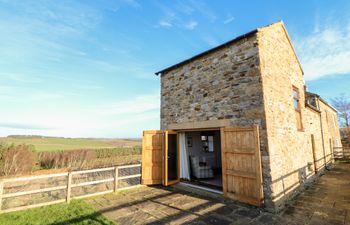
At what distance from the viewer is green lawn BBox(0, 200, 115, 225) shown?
405cm

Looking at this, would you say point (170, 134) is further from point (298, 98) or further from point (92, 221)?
point (298, 98)

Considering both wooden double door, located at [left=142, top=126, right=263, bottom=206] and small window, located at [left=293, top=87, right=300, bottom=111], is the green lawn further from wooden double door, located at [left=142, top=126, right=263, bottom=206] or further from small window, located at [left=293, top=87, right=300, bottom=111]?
small window, located at [left=293, top=87, right=300, bottom=111]

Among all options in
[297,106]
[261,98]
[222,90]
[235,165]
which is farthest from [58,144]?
[297,106]

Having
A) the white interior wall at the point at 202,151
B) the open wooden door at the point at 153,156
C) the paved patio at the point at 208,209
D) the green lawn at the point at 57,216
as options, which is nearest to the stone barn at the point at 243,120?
the open wooden door at the point at 153,156

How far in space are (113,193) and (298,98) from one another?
8740 millimetres

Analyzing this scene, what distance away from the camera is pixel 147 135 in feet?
24.0

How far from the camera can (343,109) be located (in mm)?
22625

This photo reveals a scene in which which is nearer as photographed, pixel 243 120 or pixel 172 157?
pixel 243 120

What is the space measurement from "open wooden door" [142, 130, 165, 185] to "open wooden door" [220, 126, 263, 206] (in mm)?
2812

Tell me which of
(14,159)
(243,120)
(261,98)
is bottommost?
Result: (14,159)

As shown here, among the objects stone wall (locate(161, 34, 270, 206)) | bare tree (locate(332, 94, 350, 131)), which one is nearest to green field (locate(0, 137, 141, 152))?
stone wall (locate(161, 34, 270, 206))

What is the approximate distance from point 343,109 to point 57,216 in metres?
31.2

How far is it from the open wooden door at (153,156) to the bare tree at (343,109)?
2615 cm

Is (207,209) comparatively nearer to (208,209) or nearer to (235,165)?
(208,209)
